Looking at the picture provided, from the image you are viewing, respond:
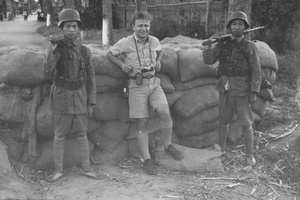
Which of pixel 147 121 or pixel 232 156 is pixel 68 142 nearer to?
pixel 147 121

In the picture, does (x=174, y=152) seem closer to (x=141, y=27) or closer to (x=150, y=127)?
(x=150, y=127)

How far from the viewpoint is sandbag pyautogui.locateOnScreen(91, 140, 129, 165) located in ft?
13.8

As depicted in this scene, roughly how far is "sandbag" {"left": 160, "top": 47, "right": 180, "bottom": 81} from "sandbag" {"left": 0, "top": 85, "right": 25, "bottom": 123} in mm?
1640

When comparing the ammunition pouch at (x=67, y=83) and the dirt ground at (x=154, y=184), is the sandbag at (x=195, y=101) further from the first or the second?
the ammunition pouch at (x=67, y=83)

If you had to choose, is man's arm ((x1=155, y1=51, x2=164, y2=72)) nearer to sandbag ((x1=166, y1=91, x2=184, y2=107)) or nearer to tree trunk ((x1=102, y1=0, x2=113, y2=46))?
sandbag ((x1=166, y1=91, x2=184, y2=107))

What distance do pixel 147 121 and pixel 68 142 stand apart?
0.91 meters

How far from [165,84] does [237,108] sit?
0.88 meters

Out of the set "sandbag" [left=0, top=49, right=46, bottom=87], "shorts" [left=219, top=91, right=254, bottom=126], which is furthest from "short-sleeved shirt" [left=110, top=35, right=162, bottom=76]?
"shorts" [left=219, top=91, right=254, bottom=126]

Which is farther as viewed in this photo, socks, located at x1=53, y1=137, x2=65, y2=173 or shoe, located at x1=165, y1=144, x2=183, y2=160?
shoe, located at x1=165, y1=144, x2=183, y2=160

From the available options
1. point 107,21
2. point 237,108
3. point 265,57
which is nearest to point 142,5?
point 107,21

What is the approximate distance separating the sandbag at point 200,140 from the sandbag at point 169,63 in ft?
2.76

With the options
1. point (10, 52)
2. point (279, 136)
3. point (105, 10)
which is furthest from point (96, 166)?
point (105, 10)

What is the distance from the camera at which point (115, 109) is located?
4.19m

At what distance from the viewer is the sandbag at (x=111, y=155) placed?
4.20 metres
